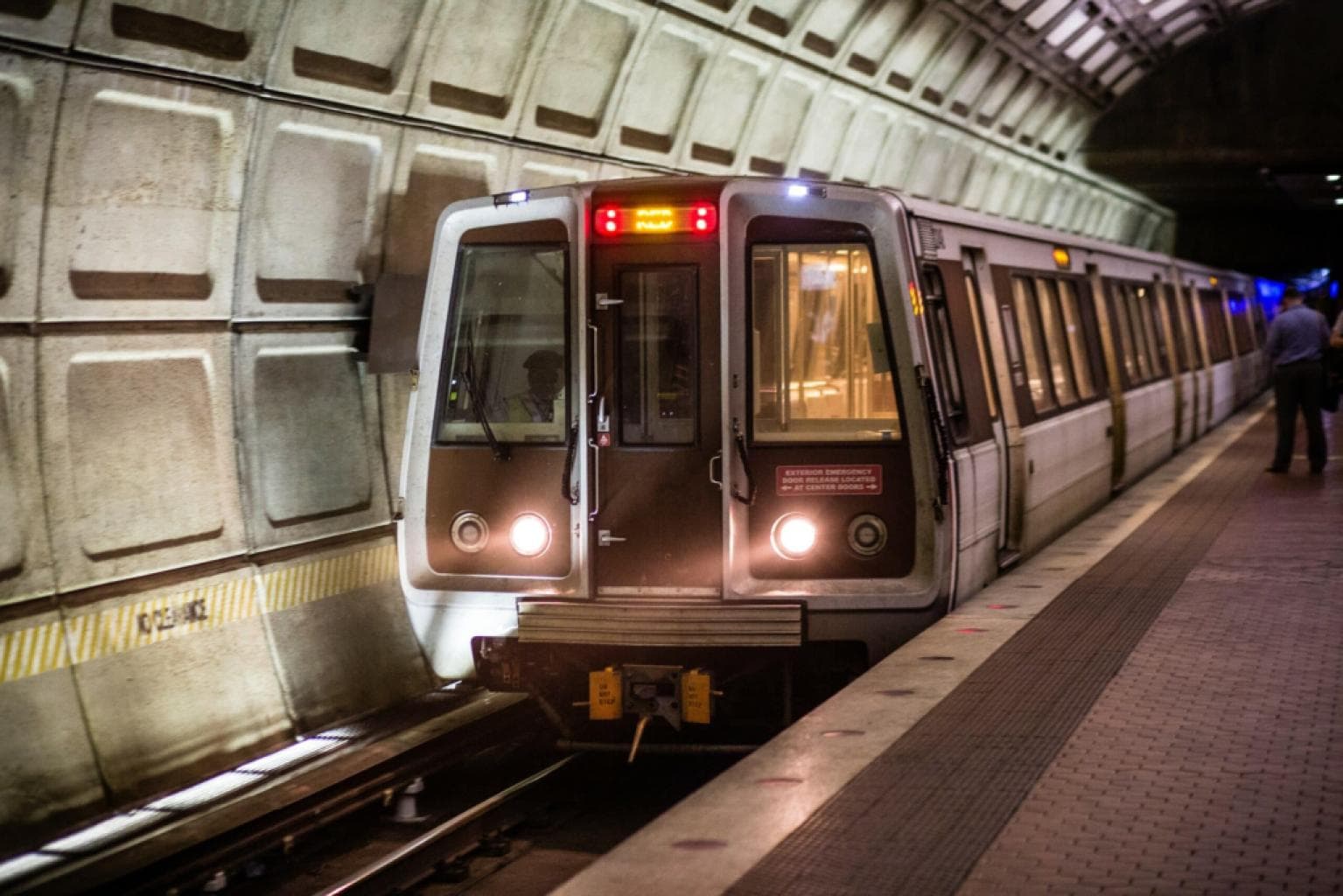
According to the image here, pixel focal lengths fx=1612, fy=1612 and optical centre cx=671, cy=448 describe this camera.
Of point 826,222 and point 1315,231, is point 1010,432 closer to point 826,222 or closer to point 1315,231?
point 826,222

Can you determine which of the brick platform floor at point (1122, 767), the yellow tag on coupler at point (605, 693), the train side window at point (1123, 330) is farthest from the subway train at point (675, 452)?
the train side window at point (1123, 330)

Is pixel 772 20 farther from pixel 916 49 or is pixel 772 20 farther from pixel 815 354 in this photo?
pixel 815 354

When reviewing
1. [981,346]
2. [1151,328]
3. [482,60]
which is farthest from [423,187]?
[1151,328]

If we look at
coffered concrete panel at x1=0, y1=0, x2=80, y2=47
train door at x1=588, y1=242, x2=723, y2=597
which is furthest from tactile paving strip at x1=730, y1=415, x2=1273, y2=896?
coffered concrete panel at x1=0, y1=0, x2=80, y2=47

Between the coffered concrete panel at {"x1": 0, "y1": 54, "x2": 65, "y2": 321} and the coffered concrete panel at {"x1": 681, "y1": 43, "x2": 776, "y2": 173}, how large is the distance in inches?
310

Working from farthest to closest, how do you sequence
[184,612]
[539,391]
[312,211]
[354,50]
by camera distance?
[354,50] → [312,211] → [184,612] → [539,391]

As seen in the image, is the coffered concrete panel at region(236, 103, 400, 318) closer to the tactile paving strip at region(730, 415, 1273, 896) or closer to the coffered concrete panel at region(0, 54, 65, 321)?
the coffered concrete panel at region(0, 54, 65, 321)

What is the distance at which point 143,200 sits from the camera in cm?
791

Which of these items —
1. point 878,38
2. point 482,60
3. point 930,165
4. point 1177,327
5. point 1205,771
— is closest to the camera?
point 1205,771

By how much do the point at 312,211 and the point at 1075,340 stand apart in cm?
688

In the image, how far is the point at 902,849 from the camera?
16.1ft

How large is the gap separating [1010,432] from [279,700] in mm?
4700

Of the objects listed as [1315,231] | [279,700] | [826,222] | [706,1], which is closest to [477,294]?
[826,222]

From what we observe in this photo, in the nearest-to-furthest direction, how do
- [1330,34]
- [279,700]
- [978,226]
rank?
[279,700] → [978,226] → [1330,34]
